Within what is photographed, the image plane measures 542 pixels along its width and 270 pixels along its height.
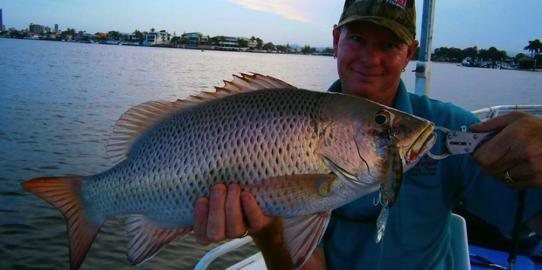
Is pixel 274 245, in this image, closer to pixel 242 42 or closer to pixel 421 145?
pixel 421 145

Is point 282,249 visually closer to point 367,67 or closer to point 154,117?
point 154,117

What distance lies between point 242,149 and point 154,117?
0.72 m

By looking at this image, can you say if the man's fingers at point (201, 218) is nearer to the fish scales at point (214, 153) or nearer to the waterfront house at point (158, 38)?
the fish scales at point (214, 153)

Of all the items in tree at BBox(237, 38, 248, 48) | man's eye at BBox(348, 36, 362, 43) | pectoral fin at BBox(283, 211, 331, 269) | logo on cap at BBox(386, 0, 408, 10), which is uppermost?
tree at BBox(237, 38, 248, 48)

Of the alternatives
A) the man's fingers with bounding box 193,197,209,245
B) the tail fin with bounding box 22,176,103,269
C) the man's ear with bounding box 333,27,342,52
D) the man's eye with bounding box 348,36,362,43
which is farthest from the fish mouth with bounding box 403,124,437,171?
the tail fin with bounding box 22,176,103,269

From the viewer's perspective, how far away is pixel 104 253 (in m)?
8.79

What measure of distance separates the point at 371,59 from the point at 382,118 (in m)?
1.08

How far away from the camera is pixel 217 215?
217 cm

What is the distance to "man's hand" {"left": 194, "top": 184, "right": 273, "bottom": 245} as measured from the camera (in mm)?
2084

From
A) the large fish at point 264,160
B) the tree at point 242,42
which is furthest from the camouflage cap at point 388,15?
the tree at point 242,42

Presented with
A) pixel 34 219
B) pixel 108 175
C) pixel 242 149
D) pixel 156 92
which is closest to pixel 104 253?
pixel 34 219

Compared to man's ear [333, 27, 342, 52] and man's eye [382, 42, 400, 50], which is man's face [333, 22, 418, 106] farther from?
man's ear [333, 27, 342, 52]

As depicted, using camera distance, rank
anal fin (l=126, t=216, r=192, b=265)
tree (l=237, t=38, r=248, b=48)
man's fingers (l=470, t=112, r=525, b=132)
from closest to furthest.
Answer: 1. man's fingers (l=470, t=112, r=525, b=132)
2. anal fin (l=126, t=216, r=192, b=265)
3. tree (l=237, t=38, r=248, b=48)

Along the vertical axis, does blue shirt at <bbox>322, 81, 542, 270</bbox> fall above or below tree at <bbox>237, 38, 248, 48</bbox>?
below
